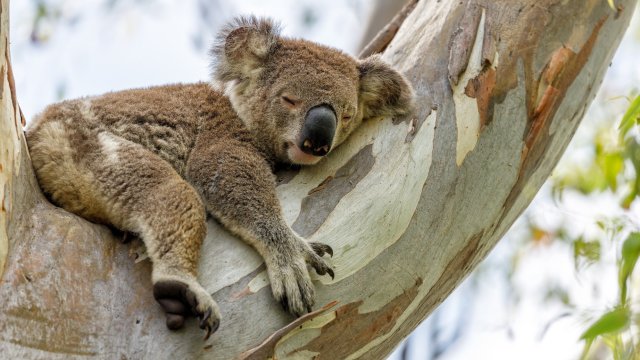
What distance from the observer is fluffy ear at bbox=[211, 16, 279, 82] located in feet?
11.3

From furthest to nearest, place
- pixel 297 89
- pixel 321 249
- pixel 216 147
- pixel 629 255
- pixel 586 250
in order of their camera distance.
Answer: pixel 586 250, pixel 297 89, pixel 216 147, pixel 321 249, pixel 629 255

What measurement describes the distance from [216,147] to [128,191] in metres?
0.46

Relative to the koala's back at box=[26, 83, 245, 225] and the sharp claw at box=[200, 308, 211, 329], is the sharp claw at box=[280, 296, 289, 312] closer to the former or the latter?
the sharp claw at box=[200, 308, 211, 329]

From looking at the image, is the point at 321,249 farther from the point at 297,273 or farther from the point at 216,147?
the point at 216,147

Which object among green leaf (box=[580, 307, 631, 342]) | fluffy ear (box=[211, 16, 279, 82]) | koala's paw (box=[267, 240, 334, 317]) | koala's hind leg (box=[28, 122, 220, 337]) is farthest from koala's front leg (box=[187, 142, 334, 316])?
green leaf (box=[580, 307, 631, 342])

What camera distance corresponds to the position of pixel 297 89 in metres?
3.29

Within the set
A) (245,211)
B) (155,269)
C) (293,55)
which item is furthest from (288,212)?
(293,55)

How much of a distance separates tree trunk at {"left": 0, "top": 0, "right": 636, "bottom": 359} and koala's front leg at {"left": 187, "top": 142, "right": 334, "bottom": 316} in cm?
5

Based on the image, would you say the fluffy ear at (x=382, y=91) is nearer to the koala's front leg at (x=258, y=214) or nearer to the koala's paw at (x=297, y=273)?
the koala's front leg at (x=258, y=214)

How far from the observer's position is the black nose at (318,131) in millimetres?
2979

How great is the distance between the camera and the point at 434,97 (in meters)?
2.96

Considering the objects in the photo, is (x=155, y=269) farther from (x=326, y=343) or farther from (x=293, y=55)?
(x=293, y=55)

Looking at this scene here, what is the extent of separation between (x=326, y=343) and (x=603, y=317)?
0.85 metres

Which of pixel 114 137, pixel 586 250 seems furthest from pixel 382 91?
pixel 586 250
